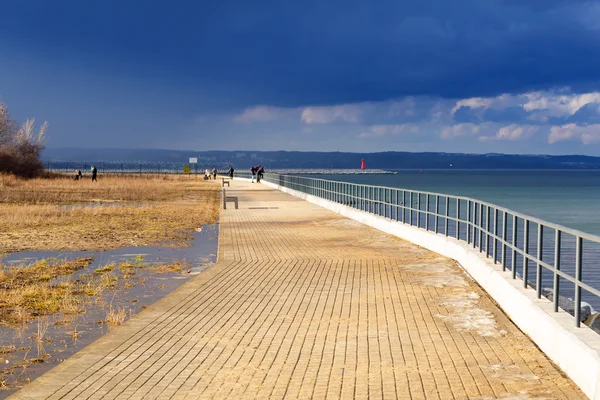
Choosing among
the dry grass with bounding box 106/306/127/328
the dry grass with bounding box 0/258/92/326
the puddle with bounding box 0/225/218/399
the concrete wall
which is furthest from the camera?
the dry grass with bounding box 0/258/92/326

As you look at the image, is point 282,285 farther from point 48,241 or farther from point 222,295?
point 48,241

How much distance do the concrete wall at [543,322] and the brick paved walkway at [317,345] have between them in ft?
0.47

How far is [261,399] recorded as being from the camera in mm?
6469

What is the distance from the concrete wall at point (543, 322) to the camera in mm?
6793

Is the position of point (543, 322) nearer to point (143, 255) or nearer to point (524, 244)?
point (524, 244)

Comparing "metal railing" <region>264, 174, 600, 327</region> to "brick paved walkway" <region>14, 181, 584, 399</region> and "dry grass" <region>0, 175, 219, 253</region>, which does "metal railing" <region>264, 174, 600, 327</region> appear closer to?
"brick paved walkway" <region>14, 181, 584, 399</region>

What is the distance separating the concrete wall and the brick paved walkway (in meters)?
Result: 0.14

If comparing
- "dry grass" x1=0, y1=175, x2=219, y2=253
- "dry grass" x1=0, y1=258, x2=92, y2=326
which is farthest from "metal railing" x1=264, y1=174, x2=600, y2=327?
"dry grass" x1=0, y1=175, x2=219, y2=253

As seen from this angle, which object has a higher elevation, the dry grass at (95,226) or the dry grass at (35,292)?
the dry grass at (35,292)

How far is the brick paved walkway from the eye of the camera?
6.83 metres

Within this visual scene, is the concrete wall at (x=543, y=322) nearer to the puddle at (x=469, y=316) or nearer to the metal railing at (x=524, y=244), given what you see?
the metal railing at (x=524, y=244)

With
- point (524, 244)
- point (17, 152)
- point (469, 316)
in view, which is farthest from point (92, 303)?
point (17, 152)

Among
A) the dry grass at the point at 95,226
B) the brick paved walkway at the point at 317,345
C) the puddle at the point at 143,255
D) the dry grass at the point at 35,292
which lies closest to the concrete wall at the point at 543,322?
the brick paved walkway at the point at 317,345

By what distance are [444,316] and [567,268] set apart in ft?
52.2
